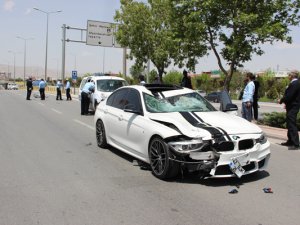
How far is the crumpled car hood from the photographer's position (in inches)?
258

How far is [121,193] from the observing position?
6105 millimetres

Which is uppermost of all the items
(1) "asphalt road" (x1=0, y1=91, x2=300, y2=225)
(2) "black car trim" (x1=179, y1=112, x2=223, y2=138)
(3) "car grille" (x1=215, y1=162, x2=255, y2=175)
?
(2) "black car trim" (x1=179, y1=112, x2=223, y2=138)

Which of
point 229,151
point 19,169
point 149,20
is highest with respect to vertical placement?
point 149,20

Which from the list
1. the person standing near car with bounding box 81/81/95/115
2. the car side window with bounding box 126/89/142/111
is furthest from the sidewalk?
the person standing near car with bounding box 81/81/95/115

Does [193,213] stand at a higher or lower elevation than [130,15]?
lower

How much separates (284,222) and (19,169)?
15.2 feet

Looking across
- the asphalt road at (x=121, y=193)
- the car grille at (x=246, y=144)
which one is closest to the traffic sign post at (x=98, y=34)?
the asphalt road at (x=121, y=193)

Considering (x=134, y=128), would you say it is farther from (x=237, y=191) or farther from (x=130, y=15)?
(x=130, y=15)

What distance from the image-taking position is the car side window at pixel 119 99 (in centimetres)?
890

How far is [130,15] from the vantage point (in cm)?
2922

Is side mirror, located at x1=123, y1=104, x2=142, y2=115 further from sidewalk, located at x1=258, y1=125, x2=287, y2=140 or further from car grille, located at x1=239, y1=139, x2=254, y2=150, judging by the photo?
sidewalk, located at x1=258, y1=125, x2=287, y2=140

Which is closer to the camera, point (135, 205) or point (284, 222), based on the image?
point (284, 222)

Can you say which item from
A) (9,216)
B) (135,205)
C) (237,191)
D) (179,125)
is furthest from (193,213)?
(9,216)

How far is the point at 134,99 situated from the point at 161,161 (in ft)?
6.26
